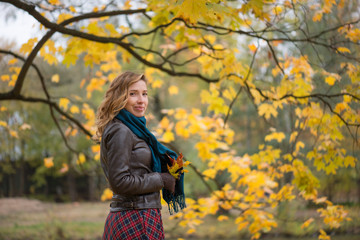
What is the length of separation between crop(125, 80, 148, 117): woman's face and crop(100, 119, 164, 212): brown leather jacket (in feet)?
0.36

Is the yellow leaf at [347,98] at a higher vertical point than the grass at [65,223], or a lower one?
higher

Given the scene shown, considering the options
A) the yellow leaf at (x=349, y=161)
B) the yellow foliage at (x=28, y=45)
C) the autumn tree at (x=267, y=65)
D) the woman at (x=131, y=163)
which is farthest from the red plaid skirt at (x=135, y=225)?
the yellow foliage at (x=28, y=45)

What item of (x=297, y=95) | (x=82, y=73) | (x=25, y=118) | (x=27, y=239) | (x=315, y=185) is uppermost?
(x=82, y=73)

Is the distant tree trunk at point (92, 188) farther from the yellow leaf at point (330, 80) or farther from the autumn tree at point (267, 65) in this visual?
the yellow leaf at point (330, 80)

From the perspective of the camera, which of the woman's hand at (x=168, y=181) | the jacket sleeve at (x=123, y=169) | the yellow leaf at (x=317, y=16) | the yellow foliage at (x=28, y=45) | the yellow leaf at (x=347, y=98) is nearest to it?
the jacket sleeve at (x=123, y=169)

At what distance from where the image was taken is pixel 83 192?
13.6 meters

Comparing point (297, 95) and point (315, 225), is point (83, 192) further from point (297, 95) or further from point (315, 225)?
point (297, 95)

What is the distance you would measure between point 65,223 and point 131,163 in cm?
1027

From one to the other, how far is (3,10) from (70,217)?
28.7 feet

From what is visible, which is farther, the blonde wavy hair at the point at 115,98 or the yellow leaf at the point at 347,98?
the yellow leaf at the point at 347,98

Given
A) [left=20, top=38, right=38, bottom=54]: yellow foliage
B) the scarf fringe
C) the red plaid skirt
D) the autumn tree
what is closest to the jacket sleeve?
the red plaid skirt

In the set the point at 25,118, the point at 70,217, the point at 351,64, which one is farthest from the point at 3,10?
the point at 70,217

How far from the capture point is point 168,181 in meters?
1.79

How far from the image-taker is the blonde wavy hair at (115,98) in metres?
1.81
